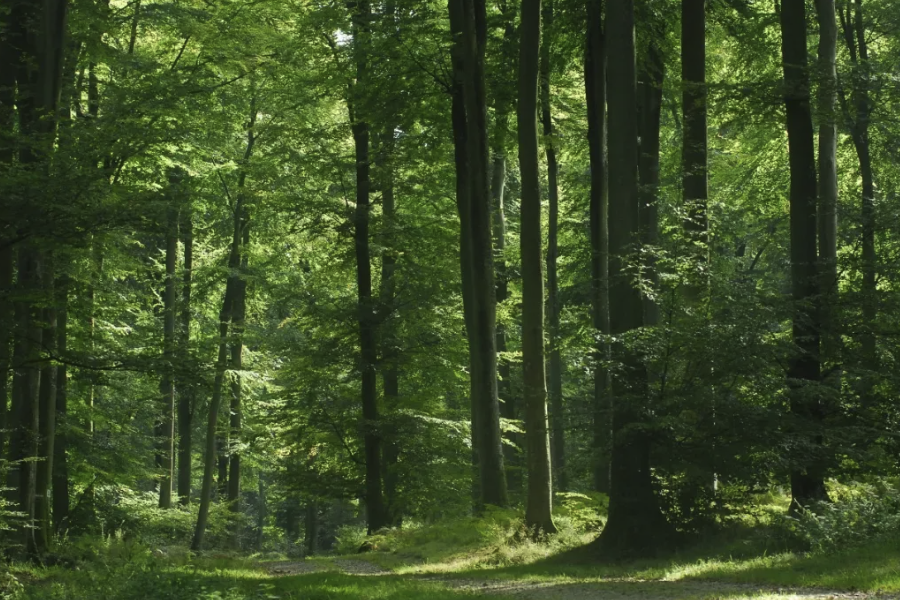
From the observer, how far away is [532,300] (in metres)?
15.5

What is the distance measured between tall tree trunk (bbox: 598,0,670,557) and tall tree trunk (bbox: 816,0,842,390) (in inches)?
109

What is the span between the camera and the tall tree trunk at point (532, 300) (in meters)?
15.3

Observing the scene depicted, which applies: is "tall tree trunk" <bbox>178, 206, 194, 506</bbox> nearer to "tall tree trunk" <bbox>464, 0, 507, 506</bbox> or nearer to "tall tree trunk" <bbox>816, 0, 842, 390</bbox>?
"tall tree trunk" <bbox>464, 0, 507, 506</bbox>

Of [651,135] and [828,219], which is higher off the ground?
[651,135]

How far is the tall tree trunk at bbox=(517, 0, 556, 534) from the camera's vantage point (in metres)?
15.3

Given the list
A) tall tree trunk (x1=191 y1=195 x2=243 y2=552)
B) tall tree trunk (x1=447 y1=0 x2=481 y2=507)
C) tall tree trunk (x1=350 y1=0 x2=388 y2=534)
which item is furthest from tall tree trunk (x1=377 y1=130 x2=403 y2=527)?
tall tree trunk (x1=191 y1=195 x2=243 y2=552)

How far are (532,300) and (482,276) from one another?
142 cm

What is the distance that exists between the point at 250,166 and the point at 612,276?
42.8ft

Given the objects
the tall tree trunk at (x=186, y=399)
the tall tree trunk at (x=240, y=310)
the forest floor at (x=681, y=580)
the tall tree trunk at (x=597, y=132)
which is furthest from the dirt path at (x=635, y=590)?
the tall tree trunk at (x=186, y=399)

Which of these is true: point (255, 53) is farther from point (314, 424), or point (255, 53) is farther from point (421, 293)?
point (314, 424)

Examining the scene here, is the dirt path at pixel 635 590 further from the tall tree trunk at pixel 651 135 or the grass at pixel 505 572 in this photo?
the tall tree trunk at pixel 651 135

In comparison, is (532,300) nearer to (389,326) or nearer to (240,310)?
(389,326)

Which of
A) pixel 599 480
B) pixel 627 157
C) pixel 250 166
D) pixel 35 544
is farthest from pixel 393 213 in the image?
pixel 35 544

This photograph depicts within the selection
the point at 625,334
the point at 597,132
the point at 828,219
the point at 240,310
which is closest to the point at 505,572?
the point at 625,334
